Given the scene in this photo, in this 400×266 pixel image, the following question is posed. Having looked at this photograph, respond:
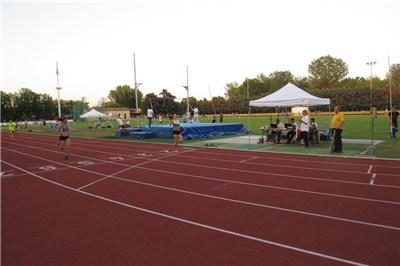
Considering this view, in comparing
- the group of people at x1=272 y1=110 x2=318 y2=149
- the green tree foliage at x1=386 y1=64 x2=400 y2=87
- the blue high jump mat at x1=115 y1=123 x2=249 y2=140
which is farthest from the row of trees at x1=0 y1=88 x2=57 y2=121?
the green tree foliage at x1=386 y1=64 x2=400 y2=87

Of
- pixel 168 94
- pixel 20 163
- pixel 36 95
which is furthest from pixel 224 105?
pixel 20 163

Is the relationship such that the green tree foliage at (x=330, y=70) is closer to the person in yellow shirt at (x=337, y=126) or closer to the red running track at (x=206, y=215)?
the person in yellow shirt at (x=337, y=126)

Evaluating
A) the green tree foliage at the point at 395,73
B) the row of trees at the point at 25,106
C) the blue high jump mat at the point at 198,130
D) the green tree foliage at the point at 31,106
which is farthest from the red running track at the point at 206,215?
the green tree foliage at the point at 31,106

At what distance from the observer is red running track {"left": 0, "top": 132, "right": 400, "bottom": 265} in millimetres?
3902

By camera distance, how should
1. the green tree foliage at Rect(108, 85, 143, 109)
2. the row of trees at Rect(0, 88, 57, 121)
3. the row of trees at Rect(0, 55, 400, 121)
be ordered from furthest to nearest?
1. the green tree foliage at Rect(108, 85, 143, 109)
2. the row of trees at Rect(0, 88, 57, 121)
3. the row of trees at Rect(0, 55, 400, 121)

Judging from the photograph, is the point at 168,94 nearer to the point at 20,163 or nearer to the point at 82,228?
the point at 20,163

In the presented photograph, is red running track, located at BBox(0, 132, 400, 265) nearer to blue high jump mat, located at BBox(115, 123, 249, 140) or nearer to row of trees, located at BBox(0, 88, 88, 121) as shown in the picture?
blue high jump mat, located at BBox(115, 123, 249, 140)

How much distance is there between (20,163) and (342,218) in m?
12.7

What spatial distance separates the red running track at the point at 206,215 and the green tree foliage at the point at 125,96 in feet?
354

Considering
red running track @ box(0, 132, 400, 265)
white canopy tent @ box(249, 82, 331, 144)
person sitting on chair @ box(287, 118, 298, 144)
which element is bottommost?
red running track @ box(0, 132, 400, 265)

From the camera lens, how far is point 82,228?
4906 mm

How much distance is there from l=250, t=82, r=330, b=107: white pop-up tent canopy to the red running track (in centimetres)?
519

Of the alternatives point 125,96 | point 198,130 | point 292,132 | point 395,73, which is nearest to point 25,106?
point 125,96

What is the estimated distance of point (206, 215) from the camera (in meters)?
5.39
